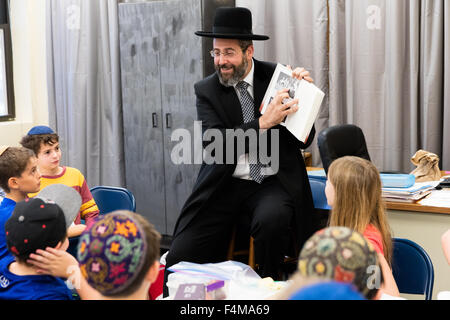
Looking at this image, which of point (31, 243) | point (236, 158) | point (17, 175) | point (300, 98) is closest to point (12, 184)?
point (17, 175)

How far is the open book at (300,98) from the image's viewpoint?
2.66m

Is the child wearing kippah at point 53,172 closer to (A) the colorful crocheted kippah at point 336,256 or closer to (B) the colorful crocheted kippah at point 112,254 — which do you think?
(B) the colorful crocheted kippah at point 112,254

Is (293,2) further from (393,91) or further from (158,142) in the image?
(158,142)

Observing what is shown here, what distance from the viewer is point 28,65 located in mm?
5348

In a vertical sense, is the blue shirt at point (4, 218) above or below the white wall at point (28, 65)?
below

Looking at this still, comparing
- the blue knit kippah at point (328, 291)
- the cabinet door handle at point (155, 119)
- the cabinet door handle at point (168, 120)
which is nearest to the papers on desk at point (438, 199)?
the blue knit kippah at point (328, 291)

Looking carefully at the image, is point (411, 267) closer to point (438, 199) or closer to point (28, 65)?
point (438, 199)

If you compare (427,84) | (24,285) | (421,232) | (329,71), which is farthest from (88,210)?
(427,84)

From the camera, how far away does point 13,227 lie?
1.72m

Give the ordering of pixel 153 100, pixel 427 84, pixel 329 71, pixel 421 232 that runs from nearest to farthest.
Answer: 1. pixel 421 232
2. pixel 427 84
3. pixel 329 71
4. pixel 153 100

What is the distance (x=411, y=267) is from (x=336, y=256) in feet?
3.36

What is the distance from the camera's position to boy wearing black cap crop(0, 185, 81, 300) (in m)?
1.72

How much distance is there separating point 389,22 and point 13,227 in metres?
2.93

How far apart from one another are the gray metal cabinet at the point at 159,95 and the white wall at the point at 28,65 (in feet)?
3.89
